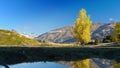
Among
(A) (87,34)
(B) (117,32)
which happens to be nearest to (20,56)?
(A) (87,34)

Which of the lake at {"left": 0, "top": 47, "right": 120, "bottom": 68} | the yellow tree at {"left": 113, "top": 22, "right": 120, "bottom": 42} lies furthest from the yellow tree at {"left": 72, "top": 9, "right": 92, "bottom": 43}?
the lake at {"left": 0, "top": 47, "right": 120, "bottom": 68}

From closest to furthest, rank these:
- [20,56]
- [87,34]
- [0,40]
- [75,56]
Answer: [20,56]
[75,56]
[87,34]
[0,40]

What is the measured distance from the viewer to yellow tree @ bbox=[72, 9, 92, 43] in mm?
114000

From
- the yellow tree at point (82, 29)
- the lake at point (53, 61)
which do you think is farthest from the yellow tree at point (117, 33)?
the lake at point (53, 61)

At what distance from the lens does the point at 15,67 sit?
3825cm

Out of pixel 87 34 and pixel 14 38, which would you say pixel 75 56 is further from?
pixel 14 38

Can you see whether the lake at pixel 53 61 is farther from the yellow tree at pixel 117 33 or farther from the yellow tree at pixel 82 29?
the yellow tree at pixel 117 33

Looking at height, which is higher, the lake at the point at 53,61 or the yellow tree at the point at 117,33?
the yellow tree at the point at 117,33

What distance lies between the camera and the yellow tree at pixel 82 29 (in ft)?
374

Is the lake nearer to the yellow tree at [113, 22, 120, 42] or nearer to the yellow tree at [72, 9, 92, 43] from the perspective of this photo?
the yellow tree at [72, 9, 92, 43]

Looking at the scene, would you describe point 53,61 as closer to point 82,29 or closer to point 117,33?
point 82,29

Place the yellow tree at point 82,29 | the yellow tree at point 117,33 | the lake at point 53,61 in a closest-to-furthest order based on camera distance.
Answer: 1. the lake at point 53,61
2. the yellow tree at point 82,29
3. the yellow tree at point 117,33

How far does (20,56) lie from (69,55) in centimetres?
916

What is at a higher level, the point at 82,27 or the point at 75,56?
the point at 82,27
